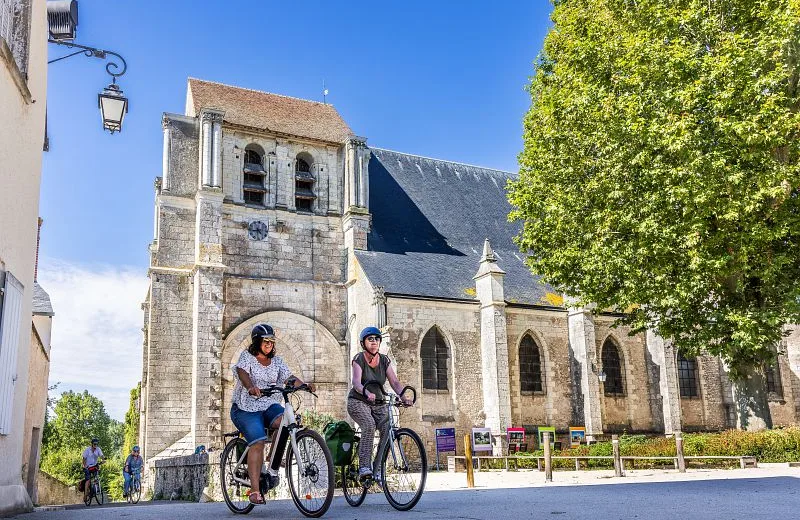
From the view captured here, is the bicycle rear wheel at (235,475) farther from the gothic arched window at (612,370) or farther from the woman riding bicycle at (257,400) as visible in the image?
A: the gothic arched window at (612,370)

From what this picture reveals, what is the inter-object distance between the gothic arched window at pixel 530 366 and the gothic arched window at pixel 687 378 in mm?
5746

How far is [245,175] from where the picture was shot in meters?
25.4

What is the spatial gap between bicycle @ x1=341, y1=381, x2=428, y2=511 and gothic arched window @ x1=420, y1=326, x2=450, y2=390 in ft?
54.6

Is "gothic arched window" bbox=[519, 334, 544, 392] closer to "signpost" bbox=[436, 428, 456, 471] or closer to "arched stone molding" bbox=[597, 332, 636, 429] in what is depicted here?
"arched stone molding" bbox=[597, 332, 636, 429]

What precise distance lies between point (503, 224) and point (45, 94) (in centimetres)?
2238

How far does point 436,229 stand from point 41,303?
13.7 m

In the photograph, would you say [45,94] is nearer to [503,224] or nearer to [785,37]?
[785,37]

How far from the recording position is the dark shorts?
612 centimetres

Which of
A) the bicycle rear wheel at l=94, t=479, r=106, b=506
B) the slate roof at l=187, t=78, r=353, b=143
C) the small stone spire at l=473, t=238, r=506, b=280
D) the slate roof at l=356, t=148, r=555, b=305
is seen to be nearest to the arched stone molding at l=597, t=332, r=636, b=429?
the slate roof at l=356, t=148, r=555, b=305

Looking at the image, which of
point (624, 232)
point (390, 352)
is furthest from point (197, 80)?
point (624, 232)

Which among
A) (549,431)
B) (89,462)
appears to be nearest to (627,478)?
(549,431)

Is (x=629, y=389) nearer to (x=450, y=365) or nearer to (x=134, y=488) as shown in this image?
(x=450, y=365)

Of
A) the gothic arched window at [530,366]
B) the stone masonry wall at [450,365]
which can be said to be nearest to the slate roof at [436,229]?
the stone masonry wall at [450,365]

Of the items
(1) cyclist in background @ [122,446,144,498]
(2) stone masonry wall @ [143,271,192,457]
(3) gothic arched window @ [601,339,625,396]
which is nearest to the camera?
(1) cyclist in background @ [122,446,144,498]
